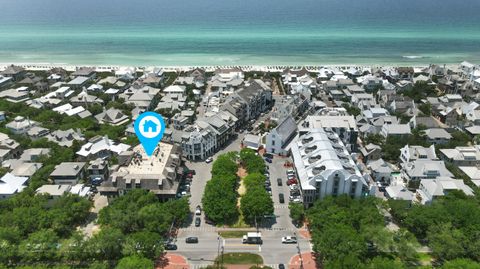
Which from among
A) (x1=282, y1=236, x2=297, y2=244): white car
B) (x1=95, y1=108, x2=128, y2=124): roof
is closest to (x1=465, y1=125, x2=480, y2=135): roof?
(x1=282, y1=236, x2=297, y2=244): white car

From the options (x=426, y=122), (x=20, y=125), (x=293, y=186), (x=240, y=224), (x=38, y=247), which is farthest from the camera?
(x=426, y=122)

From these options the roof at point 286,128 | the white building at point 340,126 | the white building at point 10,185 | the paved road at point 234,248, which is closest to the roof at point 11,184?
the white building at point 10,185

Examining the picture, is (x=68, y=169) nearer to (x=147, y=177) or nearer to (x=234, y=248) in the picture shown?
(x=147, y=177)

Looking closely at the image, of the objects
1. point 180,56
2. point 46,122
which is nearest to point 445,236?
point 46,122

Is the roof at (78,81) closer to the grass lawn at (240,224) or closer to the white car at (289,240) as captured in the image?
the grass lawn at (240,224)

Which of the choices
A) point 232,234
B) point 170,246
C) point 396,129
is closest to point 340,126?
point 396,129

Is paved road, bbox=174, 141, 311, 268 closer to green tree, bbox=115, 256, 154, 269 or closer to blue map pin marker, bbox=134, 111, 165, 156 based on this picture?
green tree, bbox=115, 256, 154, 269
